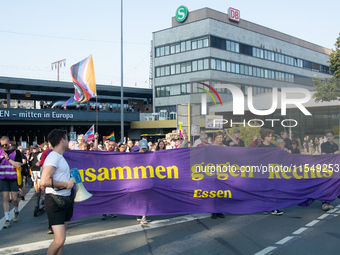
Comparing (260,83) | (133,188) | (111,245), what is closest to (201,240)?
(111,245)

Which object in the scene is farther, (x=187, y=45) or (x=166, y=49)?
(x=166, y=49)

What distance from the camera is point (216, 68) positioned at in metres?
44.3

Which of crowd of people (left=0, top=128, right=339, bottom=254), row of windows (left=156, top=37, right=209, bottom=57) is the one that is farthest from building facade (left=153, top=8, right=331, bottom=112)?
crowd of people (left=0, top=128, right=339, bottom=254)

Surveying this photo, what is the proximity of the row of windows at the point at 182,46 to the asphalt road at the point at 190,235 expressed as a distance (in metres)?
38.8

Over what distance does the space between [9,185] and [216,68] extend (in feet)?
129

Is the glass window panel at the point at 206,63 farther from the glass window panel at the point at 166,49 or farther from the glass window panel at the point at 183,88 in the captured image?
the glass window panel at the point at 166,49

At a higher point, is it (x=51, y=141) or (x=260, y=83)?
(x=260, y=83)

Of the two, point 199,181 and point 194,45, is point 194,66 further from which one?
point 199,181

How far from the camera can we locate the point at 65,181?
14.1ft

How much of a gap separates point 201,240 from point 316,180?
12.5ft

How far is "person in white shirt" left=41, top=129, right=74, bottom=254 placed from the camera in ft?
13.6

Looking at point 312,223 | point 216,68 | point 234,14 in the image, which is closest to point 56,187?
point 312,223

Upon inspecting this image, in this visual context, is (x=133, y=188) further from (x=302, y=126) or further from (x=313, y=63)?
(x=313, y=63)

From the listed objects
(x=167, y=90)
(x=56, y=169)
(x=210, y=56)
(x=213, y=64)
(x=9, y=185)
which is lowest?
(x=9, y=185)
